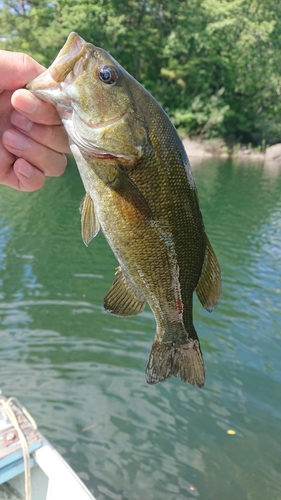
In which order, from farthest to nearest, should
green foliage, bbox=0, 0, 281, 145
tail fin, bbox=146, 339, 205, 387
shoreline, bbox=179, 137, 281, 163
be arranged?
shoreline, bbox=179, 137, 281, 163
green foliage, bbox=0, 0, 281, 145
tail fin, bbox=146, 339, 205, 387

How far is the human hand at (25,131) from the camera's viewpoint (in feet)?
7.32

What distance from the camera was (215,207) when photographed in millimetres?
18172

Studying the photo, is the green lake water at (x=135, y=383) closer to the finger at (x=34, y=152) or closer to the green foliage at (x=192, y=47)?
the finger at (x=34, y=152)

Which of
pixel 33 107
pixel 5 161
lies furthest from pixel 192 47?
pixel 33 107

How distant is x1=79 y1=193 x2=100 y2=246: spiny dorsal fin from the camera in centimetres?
218

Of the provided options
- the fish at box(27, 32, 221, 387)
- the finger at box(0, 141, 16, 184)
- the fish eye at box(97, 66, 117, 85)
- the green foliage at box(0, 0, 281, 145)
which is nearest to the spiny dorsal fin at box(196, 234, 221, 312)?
the fish at box(27, 32, 221, 387)

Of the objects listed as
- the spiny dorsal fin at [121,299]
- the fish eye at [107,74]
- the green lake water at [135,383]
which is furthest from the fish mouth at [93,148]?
the green lake water at [135,383]

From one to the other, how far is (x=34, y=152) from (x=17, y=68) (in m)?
0.52

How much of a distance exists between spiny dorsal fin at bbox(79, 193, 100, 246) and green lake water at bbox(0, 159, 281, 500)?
12.5 ft

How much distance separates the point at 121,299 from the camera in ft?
7.61

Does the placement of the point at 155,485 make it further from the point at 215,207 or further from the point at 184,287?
the point at 215,207

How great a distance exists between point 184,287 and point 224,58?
1694 inches

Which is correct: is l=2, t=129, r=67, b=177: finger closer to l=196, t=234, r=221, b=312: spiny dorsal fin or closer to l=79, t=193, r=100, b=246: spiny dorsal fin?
l=79, t=193, r=100, b=246: spiny dorsal fin

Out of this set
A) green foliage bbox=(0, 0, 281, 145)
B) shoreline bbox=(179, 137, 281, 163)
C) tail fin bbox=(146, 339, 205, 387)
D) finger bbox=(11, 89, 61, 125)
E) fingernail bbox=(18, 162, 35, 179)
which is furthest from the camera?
shoreline bbox=(179, 137, 281, 163)
